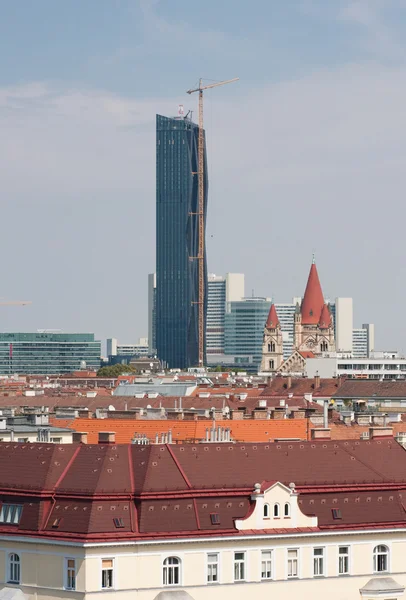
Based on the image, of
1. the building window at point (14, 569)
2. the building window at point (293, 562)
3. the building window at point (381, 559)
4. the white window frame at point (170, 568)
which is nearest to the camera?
the white window frame at point (170, 568)

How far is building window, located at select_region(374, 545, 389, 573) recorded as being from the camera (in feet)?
209

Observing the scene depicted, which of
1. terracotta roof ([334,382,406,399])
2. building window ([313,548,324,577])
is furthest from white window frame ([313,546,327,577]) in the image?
terracotta roof ([334,382,406,399])

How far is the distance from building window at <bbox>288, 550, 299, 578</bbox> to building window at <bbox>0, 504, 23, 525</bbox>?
28.2 feet

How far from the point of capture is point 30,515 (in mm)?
61031

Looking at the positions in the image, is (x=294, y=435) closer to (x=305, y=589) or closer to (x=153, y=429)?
(x=153, y=429)

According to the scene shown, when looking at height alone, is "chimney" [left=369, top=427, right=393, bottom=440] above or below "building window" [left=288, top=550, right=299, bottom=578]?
above

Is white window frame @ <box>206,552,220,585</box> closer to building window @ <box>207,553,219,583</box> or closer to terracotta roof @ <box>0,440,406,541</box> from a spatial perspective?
building window @ <box>207,553,219,583</box>

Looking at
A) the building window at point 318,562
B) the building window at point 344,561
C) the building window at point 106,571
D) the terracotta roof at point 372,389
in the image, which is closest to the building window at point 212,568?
the building window at point 106,571

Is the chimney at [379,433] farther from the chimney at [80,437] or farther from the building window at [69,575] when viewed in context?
the building window at [69,575]

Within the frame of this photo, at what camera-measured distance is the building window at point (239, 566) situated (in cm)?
6116

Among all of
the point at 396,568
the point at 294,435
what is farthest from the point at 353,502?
the point at 294,435

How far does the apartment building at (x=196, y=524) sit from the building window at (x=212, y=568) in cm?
3

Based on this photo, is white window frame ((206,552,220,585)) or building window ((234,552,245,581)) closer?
white window frame ((206,552,220,585))

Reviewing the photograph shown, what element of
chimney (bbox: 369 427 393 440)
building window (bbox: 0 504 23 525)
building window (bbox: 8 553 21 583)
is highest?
chimney (bbox: 369 427 393 440)
